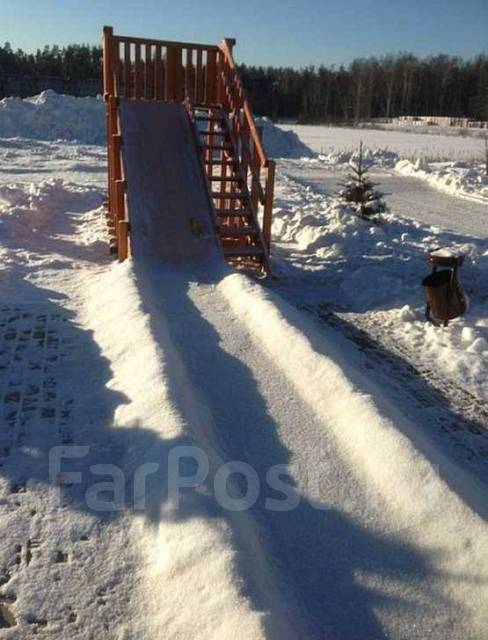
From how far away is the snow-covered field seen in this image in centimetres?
257

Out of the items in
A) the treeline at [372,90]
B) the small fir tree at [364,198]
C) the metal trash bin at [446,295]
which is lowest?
the metal trash bin at [446,295]

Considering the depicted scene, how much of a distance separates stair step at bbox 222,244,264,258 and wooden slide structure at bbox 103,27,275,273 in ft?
0.04

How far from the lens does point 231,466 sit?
3.49 m

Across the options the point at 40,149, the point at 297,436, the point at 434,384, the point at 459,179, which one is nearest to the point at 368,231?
the point at 434,384

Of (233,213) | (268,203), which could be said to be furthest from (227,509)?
(233,213)

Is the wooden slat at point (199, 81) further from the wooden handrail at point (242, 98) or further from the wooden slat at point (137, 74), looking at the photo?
the wooden slat at point (137, 74)

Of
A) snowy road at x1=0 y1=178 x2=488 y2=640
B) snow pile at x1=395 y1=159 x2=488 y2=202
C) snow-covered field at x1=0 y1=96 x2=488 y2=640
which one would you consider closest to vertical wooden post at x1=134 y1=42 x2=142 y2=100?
snow-covered field at x1=0 y1=96 x2=488 y2=640

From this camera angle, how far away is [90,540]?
2.92m

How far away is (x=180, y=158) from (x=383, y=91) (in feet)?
239

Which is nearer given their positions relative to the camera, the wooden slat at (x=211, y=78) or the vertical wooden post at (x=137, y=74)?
the vertical wooden post at (x=137, y=74)

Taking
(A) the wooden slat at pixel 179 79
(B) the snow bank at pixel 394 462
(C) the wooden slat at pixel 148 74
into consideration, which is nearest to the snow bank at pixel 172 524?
(B) the snow bank at pixel 394 462

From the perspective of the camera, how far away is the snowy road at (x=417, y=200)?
11.9 meters

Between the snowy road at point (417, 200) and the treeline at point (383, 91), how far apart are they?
2047 inches

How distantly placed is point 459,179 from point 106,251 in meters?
12.2
